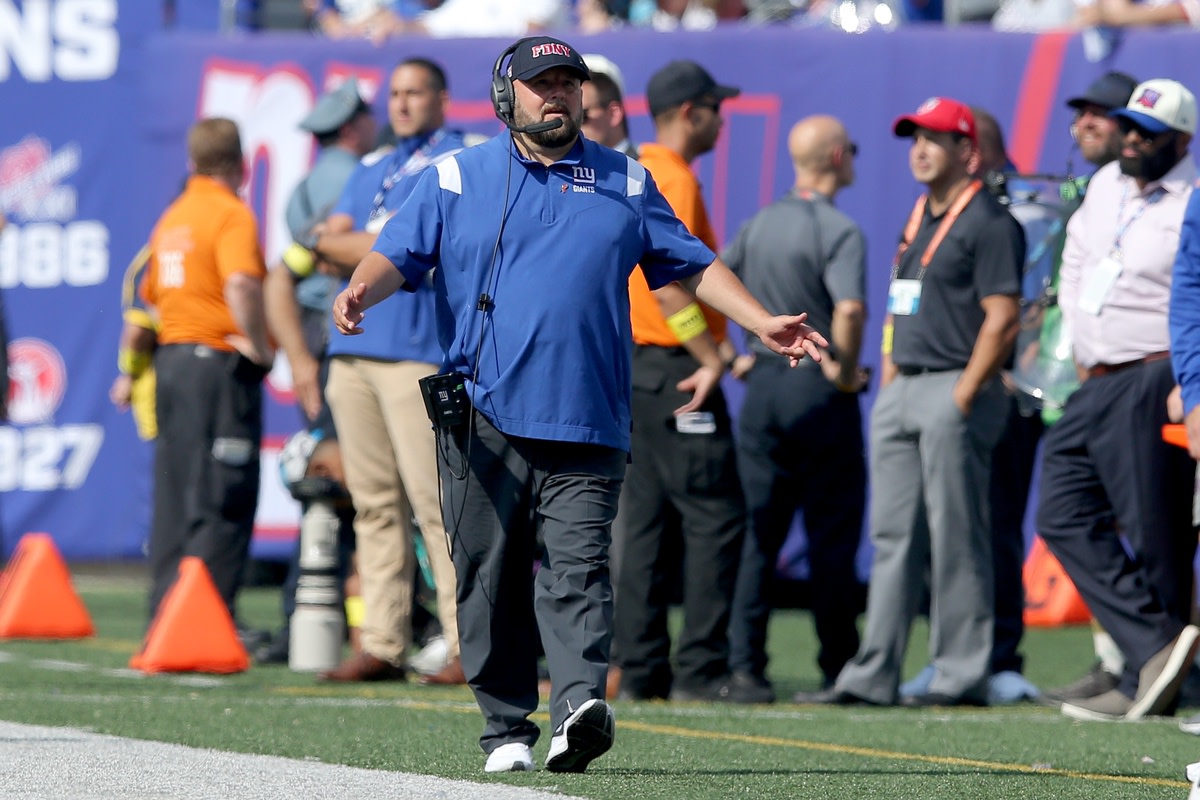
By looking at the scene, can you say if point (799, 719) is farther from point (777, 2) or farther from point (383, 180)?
point (777, 2)

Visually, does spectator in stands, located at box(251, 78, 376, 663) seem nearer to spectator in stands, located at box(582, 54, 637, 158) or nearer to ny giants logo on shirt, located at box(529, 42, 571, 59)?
spectator in stands, located at box(582, 54, 637, 158)

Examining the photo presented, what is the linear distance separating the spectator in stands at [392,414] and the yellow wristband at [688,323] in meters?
0.94

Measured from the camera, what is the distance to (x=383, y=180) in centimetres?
842

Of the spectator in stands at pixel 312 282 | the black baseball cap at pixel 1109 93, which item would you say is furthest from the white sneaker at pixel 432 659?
the black baseball cap at pixel 1109 93

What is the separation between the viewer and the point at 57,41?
14.1 metres

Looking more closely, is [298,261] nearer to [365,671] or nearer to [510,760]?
[365,671]

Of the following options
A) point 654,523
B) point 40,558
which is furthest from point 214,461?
point 654,523

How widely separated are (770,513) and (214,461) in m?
2.73

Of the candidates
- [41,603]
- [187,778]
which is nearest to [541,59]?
[187,778]

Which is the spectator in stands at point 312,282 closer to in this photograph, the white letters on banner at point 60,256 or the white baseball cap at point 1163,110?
the white baseball cap at point 1163,110

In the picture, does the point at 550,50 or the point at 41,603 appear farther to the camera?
the point at 41,603

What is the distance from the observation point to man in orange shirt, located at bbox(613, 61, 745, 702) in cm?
813

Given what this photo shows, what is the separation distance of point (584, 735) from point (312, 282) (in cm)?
522

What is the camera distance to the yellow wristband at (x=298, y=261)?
30.1ft
